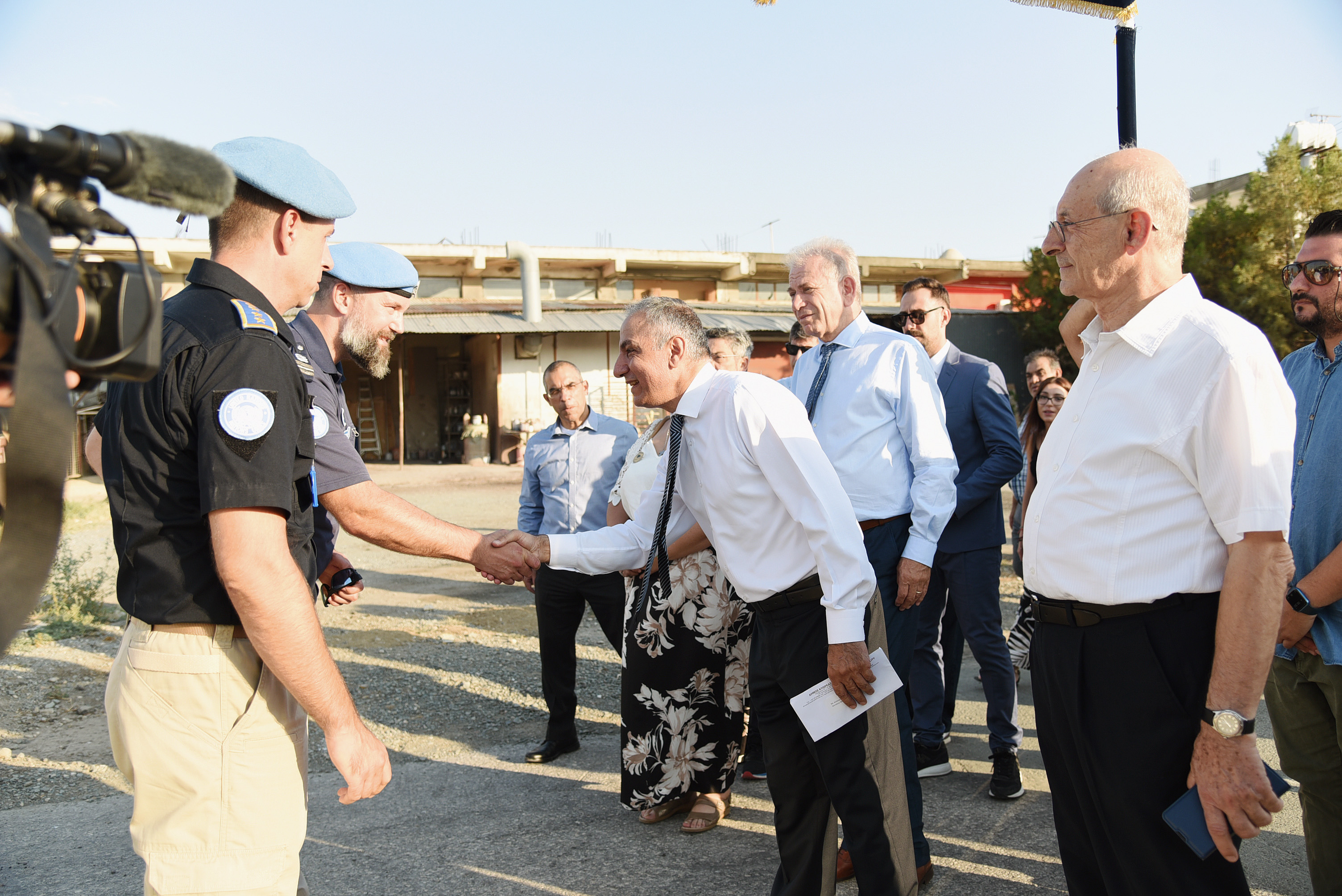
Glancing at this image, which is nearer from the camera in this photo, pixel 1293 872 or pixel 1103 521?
pixel 1103 521

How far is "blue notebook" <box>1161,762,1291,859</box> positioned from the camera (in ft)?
5.90

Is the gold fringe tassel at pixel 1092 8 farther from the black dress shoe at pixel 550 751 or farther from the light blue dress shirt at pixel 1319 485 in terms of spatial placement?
the black dress shoe at pixel 550 751

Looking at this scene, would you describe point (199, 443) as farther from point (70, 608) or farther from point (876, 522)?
point (70, 608)

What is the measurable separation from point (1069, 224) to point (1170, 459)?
62 centimetres

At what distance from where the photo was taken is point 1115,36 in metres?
3.93

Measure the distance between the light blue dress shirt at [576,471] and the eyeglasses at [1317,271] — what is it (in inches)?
131

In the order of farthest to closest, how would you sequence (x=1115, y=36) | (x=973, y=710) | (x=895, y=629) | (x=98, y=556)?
(x=98, y=556) → (x=973, y=710) → (x=1115, y=36) → (x=895, y=629)

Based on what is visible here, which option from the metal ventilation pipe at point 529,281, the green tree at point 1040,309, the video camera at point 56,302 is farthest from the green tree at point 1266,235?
the video camera at point 56,302

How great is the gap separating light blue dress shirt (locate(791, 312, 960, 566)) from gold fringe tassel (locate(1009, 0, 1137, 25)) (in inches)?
74.9

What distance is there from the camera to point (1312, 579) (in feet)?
7.96

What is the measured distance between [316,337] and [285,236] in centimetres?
117

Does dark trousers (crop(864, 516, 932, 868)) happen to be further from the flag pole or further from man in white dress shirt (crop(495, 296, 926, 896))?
the flag pole

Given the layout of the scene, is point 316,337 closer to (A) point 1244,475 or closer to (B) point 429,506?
(A) point 1244,475

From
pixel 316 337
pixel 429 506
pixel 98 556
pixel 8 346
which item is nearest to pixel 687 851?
pixel 316 337
